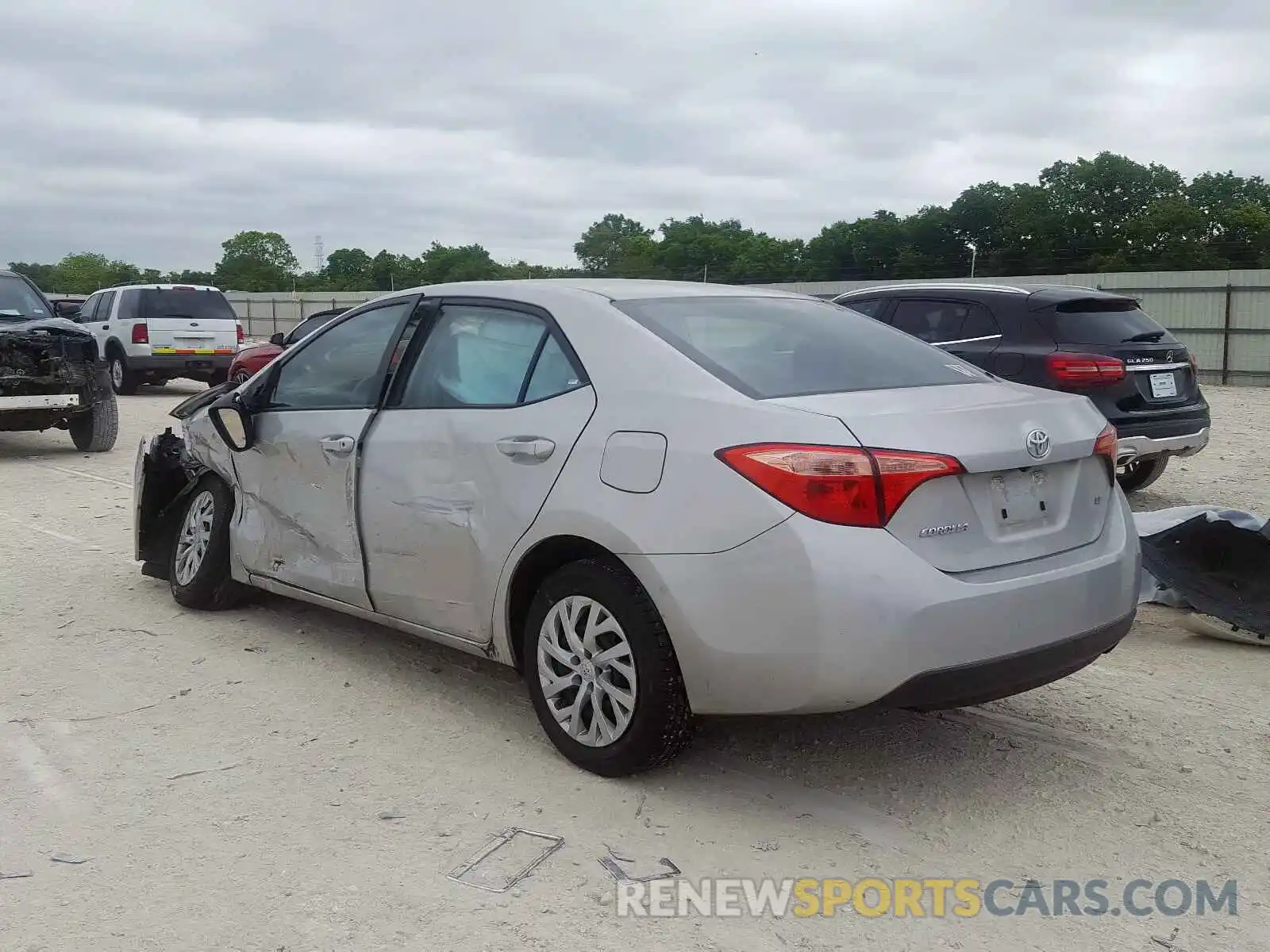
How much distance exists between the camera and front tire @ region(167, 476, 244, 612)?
18.9 ft

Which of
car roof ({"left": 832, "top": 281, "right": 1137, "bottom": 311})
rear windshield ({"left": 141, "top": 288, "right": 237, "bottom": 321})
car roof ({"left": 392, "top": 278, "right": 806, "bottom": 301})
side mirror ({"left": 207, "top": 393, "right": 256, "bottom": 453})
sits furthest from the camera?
rear windshield ({"left": 141, "top": 288, "right": 237, "bottom": 321})

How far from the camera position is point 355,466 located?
186 inches

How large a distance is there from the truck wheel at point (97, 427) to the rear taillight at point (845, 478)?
1070cm

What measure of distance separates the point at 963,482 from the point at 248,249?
112532 mm

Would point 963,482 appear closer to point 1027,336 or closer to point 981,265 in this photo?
point 1027,336

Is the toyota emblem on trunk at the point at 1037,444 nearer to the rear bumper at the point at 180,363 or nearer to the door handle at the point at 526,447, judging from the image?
the door handle at the point at 526,447

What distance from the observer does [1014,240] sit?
34969 millimetres

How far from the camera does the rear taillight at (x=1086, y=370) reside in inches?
321

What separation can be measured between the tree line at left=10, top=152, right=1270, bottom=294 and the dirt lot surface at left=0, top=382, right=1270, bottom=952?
16730mm

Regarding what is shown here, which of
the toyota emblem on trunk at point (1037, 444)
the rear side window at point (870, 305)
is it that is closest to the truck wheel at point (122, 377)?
the rear side window at point (870, 305)

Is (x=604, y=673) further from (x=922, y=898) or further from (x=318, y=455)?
(x=318, y=455)

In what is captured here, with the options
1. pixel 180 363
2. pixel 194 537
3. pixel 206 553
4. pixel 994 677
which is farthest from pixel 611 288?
pixel 180 363

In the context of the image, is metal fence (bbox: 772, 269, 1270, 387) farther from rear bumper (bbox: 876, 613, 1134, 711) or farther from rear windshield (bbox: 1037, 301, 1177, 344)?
rear bumper (bbox: 876, 613, 1134, 711)

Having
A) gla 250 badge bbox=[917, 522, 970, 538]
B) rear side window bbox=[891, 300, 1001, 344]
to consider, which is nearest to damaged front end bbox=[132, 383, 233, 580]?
gla 250 badge bbox=[917, 522, 970, 538]
